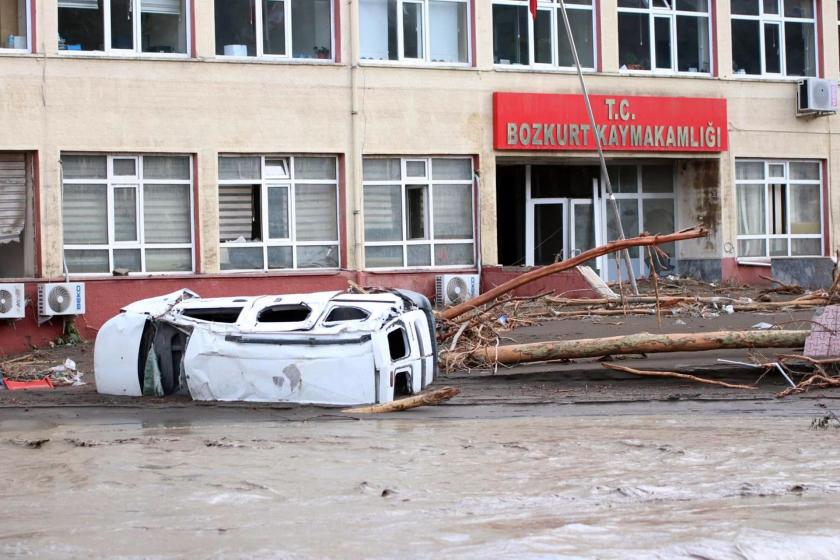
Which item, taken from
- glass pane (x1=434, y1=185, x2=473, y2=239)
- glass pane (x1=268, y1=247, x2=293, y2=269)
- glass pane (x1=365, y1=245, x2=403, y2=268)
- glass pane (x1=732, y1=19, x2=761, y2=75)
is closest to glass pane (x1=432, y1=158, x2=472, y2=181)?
glass pane (x1=434, y1=185, x2=473, y2=239)

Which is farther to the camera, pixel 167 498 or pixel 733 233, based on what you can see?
pixel 733 233

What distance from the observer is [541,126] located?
25.0 m

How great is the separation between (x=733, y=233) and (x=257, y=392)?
15963 mm

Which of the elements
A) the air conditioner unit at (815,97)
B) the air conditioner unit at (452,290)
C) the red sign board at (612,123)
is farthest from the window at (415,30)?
the air conditioner unit at (815,97)

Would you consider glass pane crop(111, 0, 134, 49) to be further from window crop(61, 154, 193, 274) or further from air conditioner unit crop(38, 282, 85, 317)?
air conditioner unit crop(38, 282, 85, 317)

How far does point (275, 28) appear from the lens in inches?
931

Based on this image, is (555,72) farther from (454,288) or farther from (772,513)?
(772,513)

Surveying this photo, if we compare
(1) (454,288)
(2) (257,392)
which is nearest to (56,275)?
(1) (454,288)

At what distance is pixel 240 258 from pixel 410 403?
10217mm

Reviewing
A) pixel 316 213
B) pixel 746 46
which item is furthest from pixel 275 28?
pixel 746 46

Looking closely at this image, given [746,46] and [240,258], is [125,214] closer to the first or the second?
[240,258]

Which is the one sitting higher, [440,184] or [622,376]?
[440,184]

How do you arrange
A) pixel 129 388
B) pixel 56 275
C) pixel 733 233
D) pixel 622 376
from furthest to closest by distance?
pixel 733 233 < pixel 56 275 < pixel 622 376 < pixel 129 388

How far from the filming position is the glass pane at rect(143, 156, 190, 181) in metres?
22.8
